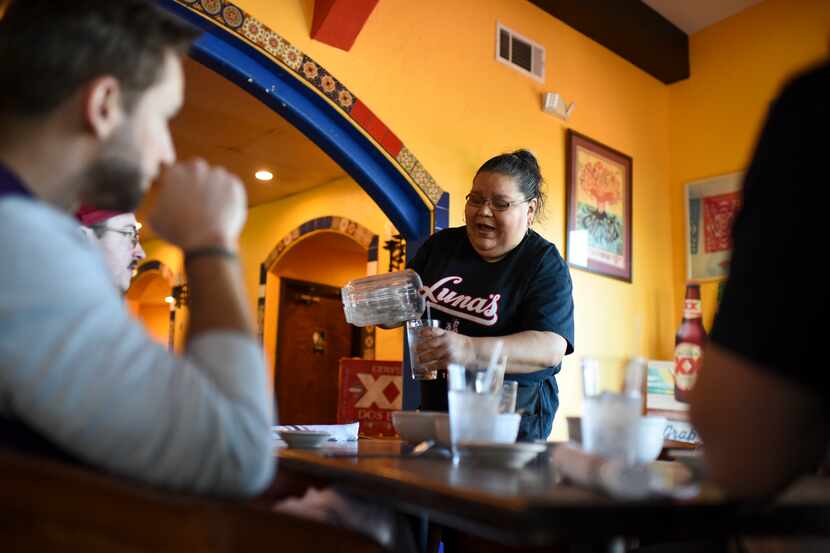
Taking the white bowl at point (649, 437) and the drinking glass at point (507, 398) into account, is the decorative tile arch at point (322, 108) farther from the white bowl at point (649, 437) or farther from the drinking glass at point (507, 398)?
the white bowl at point (649, 437)

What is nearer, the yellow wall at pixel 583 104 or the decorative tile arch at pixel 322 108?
the decorative tile arch at pixel 322 108

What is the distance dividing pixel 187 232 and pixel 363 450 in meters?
0.67

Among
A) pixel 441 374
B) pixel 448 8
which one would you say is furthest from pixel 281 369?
pixel 441 374

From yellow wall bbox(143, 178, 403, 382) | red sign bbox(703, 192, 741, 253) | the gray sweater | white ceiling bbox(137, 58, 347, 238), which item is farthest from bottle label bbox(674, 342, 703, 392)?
the gray sweater

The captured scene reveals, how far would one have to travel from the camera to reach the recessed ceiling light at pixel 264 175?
264 inches

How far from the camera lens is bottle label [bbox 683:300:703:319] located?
5.11 m

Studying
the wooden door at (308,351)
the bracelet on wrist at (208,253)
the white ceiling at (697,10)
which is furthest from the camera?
the wooden door at (308,351)

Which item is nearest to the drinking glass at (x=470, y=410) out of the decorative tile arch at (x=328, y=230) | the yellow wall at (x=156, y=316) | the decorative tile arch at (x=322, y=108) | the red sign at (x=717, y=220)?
the decorative tile arch at (x=322, y=108)

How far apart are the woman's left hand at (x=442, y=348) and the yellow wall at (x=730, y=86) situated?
12.0ft

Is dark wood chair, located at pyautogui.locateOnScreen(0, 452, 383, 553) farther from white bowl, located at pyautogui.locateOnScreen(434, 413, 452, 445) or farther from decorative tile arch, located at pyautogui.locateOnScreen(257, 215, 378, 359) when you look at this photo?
decorative tile arch, located at pyautogui.locateOnScreen(257, 215, 378, 359)

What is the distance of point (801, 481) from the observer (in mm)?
1226

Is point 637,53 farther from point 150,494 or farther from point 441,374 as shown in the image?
point 150,494

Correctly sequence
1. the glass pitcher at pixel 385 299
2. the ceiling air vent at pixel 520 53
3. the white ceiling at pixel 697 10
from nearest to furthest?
the glass pitcher at pixel 385 299
the ceiling air vent at pixel 520 53
the white ceiling at pixel 697 10

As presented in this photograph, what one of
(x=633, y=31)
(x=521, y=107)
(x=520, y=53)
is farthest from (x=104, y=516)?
(x=633, y=31)
